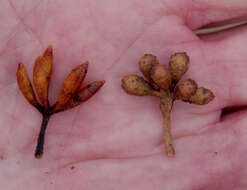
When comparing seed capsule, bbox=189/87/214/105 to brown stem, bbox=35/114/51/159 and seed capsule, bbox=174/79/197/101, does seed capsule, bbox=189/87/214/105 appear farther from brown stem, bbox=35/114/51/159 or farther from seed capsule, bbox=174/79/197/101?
brown stem, bbox=35/114/51/159

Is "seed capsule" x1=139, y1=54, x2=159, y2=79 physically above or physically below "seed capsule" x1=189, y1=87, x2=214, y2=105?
above

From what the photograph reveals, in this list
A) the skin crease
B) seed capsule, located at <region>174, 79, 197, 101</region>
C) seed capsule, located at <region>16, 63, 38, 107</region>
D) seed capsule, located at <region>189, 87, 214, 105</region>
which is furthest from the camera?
the skin crease

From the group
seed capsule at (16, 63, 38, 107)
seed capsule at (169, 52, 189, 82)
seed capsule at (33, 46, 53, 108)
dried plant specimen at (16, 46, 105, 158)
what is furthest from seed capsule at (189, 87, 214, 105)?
seed capsule at (16, 63, 38, 107)

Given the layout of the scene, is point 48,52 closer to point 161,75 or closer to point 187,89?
point 161,75

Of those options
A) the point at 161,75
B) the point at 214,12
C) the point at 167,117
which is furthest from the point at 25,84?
the point at 214,12

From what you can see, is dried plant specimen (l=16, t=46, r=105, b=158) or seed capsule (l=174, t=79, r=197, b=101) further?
dried plant specimen (l=16, t=46, r=105, b=158)

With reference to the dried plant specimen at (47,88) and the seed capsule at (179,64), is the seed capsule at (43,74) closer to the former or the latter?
the dried plant specimen at (47,88)

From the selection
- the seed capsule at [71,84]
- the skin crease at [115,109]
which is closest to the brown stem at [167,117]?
the skin crease at [115,109]
